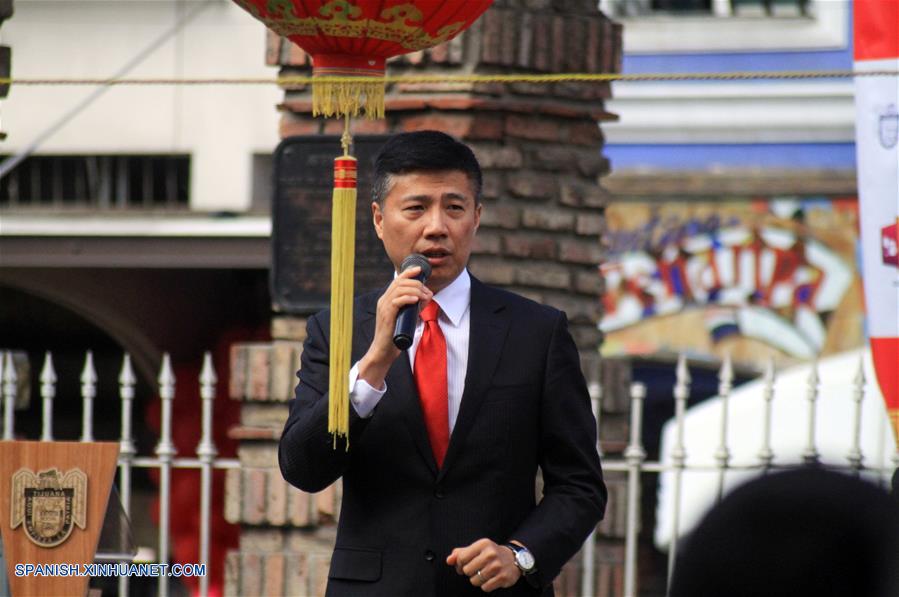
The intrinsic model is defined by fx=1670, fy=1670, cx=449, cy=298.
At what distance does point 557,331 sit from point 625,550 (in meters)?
2.39

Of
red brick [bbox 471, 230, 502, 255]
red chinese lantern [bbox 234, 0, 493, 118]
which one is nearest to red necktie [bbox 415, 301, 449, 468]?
red chinese lantern [bbox 234, 0, 493, 118]

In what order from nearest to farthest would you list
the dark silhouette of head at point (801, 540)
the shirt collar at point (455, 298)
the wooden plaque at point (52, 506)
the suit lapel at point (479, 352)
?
the dark silhouette of head at point (801, 540) < the suit lapel at point (479, 352) < the shirt collar at point (455, 298) < the wooden plaque at point (52, 506)

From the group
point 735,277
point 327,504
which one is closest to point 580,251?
point 327,504

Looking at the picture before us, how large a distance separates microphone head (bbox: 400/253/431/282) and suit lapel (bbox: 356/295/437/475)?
208 millimetres

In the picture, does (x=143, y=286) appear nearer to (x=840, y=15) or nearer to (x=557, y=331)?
(x=557, y=331)

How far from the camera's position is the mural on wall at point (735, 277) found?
10.9 m

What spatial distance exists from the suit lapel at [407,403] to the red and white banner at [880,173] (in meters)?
1.77

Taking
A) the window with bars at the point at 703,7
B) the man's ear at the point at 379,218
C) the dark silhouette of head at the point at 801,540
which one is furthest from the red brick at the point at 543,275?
the window with bars at the point at 703,7

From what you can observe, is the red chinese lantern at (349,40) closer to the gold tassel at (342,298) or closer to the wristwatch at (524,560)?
the gold tassel at (342,298)

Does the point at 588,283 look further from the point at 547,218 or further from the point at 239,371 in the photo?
the point at 239,371

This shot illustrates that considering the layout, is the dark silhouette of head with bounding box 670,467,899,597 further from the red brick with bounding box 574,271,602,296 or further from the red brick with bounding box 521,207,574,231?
the red brick with bounding box 574,271,602,296

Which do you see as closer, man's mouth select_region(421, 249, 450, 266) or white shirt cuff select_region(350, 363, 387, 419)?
white shirt cuff select_region(350, 363, 387, 419)

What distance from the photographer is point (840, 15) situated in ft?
36.6

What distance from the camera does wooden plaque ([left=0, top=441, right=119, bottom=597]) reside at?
13.6 feet
